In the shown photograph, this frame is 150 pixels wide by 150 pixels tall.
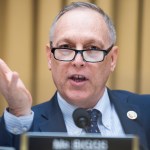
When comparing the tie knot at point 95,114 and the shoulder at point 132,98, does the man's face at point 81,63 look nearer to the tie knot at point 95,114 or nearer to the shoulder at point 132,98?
the tie knot at point 95,114

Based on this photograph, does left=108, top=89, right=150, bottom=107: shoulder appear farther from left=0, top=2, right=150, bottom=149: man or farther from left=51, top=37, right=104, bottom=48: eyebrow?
left=51, top=37, right=104, bottom=48: eyebrow

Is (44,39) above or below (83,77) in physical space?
above

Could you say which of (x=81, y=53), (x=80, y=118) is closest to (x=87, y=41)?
(x=81, y=53)

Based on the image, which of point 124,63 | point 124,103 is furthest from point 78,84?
point 124,63

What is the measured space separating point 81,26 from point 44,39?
2.63 ft

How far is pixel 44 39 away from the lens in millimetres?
2436

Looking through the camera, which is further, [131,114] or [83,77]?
[131,114]

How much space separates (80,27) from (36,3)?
86 centimetres

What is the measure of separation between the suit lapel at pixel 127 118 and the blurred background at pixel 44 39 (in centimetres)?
63

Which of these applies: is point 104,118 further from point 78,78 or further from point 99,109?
point 78,78

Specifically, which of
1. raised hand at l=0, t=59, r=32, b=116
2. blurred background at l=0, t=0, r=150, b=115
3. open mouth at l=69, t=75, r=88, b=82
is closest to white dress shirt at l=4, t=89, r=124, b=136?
open mouth at l=69, t=75, r=88, b=82

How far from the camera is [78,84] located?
1599mm

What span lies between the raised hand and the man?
0.32ft

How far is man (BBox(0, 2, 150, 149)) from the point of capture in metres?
1.62
